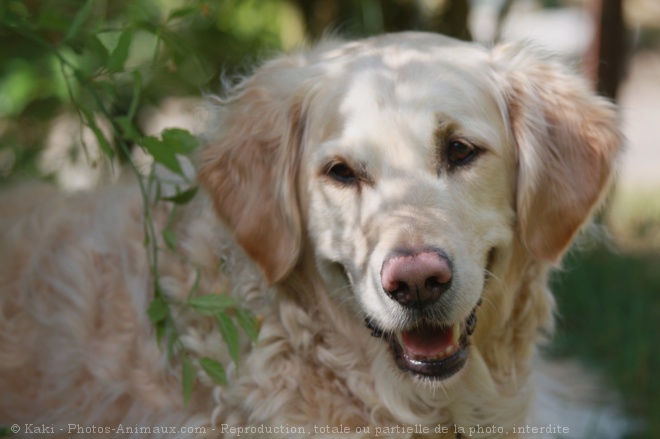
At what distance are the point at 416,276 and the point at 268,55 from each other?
1.66m

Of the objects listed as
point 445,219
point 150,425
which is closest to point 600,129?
point 445,219

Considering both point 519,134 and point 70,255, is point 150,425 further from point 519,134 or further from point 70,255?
point 519,134

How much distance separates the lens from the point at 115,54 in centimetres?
280

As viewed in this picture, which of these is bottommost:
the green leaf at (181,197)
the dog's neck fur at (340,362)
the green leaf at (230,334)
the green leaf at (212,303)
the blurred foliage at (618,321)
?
the blurred foliage at (618,321)

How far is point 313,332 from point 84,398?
970 millimetres

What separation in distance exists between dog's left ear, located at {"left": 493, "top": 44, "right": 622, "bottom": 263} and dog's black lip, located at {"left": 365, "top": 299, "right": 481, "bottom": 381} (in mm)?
386

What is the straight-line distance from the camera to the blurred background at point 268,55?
14.1 feet

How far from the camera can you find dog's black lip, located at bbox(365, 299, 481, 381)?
9.96 feet

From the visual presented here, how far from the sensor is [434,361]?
3055 mm

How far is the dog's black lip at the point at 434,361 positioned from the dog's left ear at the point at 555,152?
386mm

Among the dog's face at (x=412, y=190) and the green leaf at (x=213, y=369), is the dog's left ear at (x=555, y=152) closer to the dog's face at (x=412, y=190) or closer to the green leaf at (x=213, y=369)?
the dog's face at (x=412, y=190)

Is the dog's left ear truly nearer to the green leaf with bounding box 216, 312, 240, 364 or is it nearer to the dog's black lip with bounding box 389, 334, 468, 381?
the dog's black lip with bounding box 389, 334, 468, 381

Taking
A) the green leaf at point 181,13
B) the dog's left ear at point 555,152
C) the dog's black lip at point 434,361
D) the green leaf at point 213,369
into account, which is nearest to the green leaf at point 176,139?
the green leaf at point 181,13

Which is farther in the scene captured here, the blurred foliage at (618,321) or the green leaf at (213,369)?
the blurred foliage at (618,321)
